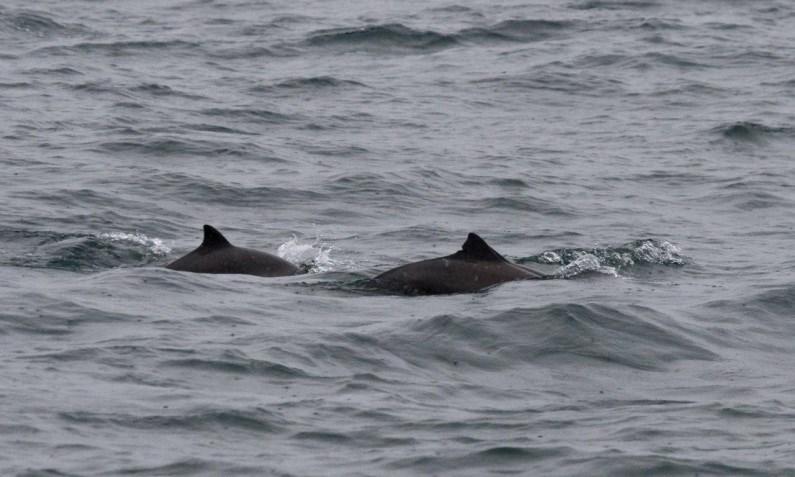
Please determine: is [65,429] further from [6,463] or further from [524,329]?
[524,329]

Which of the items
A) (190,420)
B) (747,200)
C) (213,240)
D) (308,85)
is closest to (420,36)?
(308,85)

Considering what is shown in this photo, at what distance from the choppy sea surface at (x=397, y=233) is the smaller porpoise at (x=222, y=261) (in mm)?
395

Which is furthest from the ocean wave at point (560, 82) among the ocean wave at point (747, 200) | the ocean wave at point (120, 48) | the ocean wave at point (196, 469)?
the ocean wave at point (196, 469)

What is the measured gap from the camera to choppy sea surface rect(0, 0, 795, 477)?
10.1 meters

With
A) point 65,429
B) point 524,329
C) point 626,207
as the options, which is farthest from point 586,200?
point 65,429

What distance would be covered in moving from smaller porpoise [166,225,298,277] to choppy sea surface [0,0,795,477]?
395 millimetres

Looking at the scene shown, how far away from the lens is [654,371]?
39.5 ft

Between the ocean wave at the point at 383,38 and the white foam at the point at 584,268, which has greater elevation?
the white foam at the point at 584,268

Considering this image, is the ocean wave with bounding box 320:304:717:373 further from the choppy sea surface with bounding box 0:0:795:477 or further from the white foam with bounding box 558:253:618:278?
the white foam with bounding box 558:253:618:278

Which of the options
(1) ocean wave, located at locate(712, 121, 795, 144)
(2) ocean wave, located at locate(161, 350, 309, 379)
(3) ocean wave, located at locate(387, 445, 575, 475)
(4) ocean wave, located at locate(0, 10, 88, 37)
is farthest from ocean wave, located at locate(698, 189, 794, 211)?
(4) ocean wave, located at locate(0, 10, 88, 37)

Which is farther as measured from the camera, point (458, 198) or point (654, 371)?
point (458, 198)

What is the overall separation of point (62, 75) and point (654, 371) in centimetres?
1813

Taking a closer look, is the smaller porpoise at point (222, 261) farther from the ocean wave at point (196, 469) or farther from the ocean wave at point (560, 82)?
the ocean wave at point (560, 82)

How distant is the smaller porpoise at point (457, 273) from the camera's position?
14156mm
